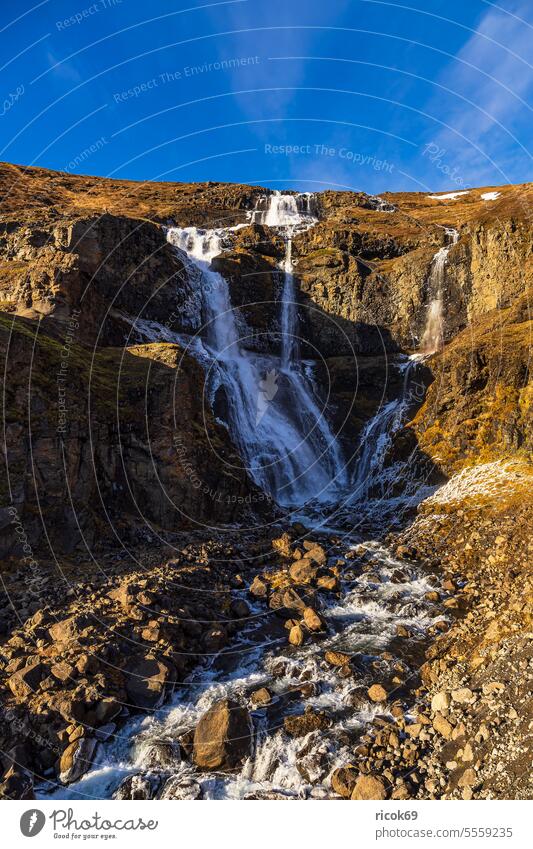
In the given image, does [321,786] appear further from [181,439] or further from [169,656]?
[181,439]

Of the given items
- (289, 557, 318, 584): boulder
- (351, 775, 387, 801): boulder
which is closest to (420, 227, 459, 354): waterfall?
(289, 557, 318, 584): boulder

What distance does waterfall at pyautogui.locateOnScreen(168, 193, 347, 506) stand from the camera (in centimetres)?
3291

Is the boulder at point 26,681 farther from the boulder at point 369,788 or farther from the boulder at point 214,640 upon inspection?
the boulder at point 369,788

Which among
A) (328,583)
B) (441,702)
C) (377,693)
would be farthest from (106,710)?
(328,583)

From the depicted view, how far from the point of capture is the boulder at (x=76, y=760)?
10.4 meters

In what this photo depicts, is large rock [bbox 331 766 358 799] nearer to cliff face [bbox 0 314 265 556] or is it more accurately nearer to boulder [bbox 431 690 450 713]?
boulder [bbox 431 690 450 713]

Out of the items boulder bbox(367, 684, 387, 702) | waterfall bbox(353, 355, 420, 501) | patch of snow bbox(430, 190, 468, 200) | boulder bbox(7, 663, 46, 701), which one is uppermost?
patch of snow bbox(430, 190, 468, 200)

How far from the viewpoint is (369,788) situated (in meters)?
9.35

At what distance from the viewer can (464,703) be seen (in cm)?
1094

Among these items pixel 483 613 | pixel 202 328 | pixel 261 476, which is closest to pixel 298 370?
pixel 202 328

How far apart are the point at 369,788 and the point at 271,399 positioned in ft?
104

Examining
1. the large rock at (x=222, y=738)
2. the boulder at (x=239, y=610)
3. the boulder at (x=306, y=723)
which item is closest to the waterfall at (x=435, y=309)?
the boulder at (x=239, y=610)

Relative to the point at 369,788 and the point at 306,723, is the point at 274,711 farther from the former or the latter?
the point at 369,788

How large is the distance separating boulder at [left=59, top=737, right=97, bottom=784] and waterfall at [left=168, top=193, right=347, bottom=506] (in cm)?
2072
